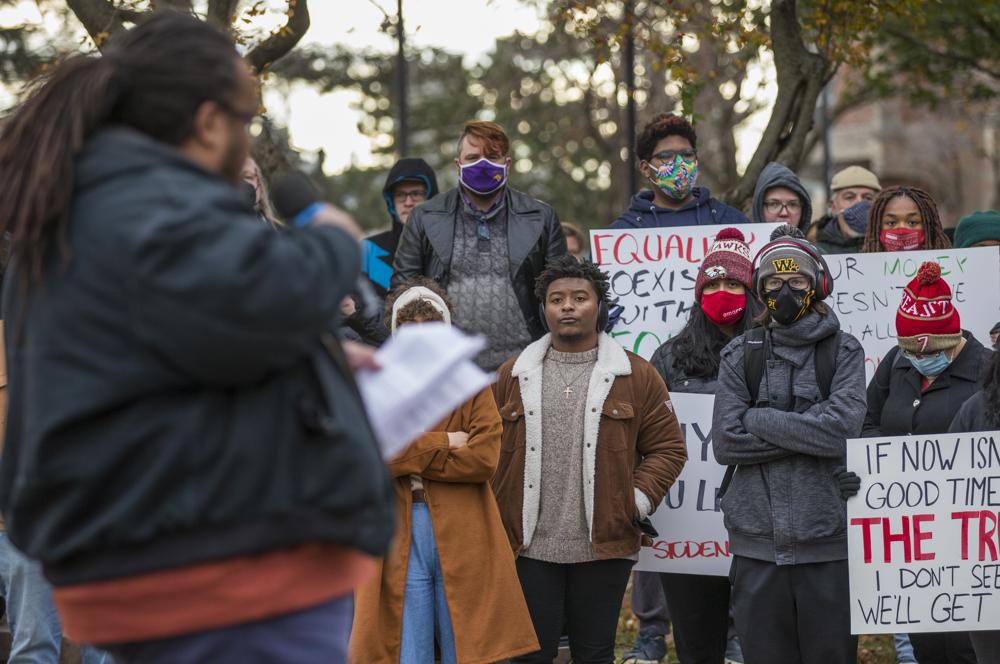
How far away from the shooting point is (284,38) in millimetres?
9156

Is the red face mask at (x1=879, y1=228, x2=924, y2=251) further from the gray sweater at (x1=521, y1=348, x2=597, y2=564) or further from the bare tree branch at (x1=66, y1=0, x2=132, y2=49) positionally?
the bare tree branch at (x1=66, y1=0, x2=132, y2=49)

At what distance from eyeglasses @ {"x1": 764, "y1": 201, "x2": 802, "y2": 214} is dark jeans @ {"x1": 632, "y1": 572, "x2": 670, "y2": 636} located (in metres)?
2.19

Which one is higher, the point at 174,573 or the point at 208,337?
the point at 208,337

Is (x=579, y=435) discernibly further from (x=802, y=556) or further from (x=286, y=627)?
(x=286, y=627)

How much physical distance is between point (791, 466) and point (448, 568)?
151 cm

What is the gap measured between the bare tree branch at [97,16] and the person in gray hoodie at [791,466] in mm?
5069

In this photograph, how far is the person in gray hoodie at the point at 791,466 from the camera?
18.1 ft

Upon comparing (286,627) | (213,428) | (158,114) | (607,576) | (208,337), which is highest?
(158,114)

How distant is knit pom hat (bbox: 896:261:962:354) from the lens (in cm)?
619

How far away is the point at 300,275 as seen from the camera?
247 centimetres

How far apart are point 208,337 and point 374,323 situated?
4.47 meters

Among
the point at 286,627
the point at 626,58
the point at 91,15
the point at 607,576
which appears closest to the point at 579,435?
the point at 607,576

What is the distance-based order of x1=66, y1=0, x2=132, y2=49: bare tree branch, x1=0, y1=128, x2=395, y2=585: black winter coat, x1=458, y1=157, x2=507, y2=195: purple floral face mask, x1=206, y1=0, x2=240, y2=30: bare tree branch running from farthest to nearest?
x1=206, y1=0, x2=240, y2=30: bare tree branch → x1=66, y1=0, x2=132, y2=49: bare tree branch → x1=458, y1=157, x2=507, y2=195: purple floral face mask → x1=0, y1=128, x2=395, y2=585: black winter coat

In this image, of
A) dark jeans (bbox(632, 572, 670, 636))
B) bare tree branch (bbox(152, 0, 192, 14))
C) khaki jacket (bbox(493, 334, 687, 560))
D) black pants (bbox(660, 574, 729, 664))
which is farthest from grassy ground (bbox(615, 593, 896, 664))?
bare tree branch (bbox(152, 0, 192, 14))
